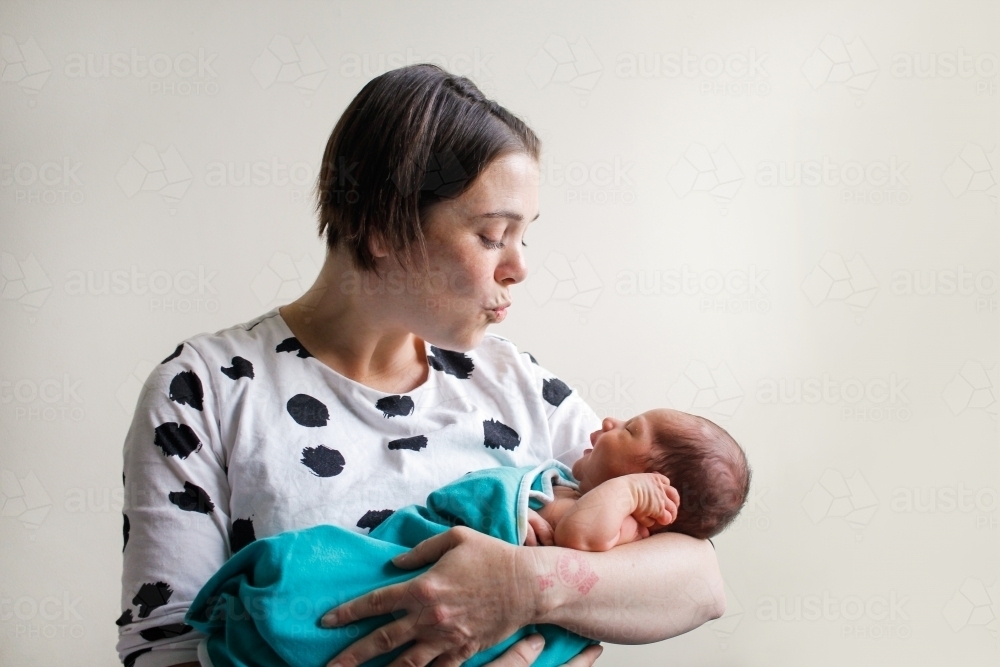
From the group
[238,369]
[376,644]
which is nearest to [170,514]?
[238,369]

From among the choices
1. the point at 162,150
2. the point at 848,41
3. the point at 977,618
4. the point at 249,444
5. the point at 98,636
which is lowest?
the point at 977,618

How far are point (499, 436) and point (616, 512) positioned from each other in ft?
1.13

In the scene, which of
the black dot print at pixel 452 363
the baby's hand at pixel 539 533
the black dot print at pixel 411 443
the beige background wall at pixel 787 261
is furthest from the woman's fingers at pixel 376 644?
the beige background wall at pixel 787 261

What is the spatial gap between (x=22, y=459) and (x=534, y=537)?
1.43 meters

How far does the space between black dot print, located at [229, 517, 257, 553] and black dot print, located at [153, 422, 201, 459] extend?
0.46ft

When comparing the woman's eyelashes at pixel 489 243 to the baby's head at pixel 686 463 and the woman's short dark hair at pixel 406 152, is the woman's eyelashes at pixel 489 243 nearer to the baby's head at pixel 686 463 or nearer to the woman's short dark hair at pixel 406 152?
the woman's short dark hair at pixel 406 152

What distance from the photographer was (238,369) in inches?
57.9

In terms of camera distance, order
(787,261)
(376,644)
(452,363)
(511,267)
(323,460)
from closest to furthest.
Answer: (376,644) < (323,460) < (511,267) < (452,363) < (787,261)

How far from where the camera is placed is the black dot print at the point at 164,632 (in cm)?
128

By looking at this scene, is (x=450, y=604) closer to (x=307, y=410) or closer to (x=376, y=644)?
(x=376, y=644)

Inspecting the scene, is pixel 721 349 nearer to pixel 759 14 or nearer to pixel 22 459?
pixel 759 14

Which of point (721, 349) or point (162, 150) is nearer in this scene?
point (162, 150)

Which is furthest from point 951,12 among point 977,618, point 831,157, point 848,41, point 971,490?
point 977,618

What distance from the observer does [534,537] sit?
137cm
